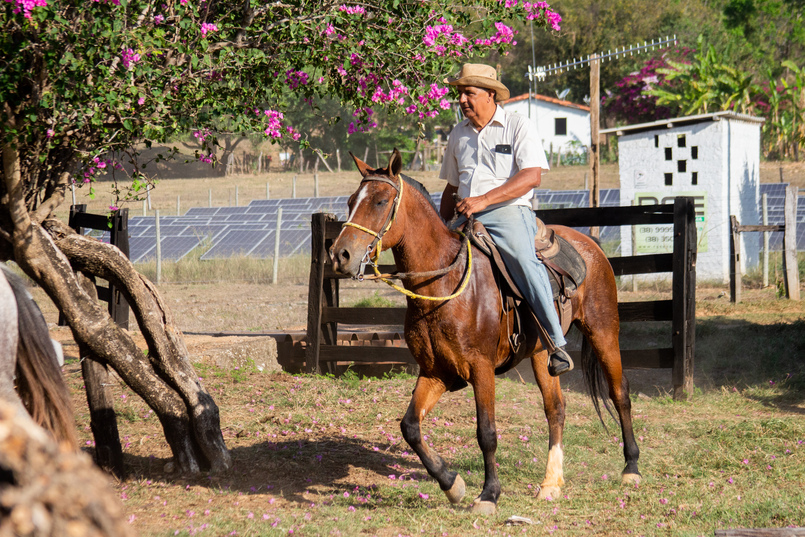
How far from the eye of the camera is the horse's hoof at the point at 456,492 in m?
4.76

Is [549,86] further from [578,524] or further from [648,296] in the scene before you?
[578,524]

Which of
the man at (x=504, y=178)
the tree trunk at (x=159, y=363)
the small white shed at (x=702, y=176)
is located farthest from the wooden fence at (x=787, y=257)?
the tree trunk at (x=159, y=363)

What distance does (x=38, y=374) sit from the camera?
3.08 meters

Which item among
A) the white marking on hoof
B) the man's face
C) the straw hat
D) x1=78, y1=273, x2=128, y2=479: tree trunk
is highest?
Answer: the straw hat

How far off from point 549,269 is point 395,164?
5.20ft

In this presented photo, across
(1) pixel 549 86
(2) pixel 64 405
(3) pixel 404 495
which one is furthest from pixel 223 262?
(1) pixel 549 86

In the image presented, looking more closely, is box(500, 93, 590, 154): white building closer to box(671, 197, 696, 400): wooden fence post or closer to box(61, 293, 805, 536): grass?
box(61, 293, 805, 536): grass

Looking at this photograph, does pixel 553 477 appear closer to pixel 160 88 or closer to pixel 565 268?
pixel 565 268

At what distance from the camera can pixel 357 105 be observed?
21.1 ft

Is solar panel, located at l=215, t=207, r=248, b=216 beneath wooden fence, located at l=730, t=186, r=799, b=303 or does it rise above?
above

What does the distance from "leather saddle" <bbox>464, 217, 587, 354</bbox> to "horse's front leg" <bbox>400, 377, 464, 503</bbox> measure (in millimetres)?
704

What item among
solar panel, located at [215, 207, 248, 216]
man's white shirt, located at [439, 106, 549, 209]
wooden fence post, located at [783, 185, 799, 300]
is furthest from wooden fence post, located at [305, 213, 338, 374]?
solar panel, located at [215, 207, 248, 216]

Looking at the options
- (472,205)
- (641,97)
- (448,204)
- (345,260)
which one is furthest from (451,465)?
(641,97)

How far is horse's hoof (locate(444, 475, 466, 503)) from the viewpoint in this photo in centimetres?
476
